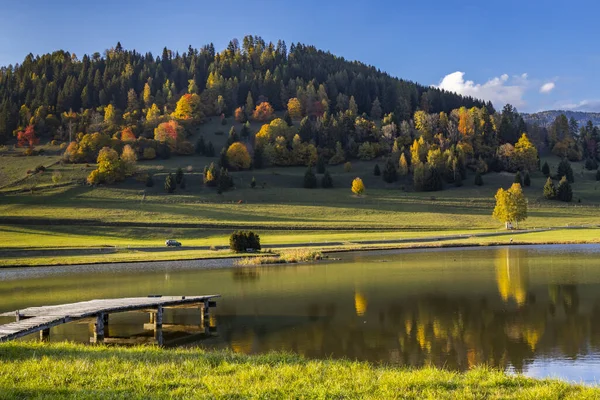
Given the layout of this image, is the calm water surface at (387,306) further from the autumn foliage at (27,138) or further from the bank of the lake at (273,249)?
the autumn foliage at (27,138)

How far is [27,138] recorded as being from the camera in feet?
570

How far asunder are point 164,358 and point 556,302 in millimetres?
19043

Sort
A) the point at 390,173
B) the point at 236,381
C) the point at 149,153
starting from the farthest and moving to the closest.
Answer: the point at 149,153 → the point at 390,173 → the point at 236,381

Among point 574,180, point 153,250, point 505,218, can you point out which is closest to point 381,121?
point 574,180

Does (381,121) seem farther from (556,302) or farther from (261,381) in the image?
(261,381)

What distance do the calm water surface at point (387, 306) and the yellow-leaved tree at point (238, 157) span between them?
10088 cm

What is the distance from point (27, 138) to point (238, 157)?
72669 millimetres

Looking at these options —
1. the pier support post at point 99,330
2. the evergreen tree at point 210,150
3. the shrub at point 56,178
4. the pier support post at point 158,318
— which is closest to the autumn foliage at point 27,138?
the shrub at point 56,178

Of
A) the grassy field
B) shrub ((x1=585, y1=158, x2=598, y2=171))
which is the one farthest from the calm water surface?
shrub ((x1=585, y1=158, x2=598, y2=171))

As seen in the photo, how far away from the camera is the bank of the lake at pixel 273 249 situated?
5174cm

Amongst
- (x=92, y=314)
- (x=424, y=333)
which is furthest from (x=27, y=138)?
(x=424, y=333)

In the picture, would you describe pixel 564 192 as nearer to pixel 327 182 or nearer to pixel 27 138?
pixel 327 182

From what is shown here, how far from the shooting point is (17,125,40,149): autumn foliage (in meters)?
171

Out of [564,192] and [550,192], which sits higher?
[550,192]
